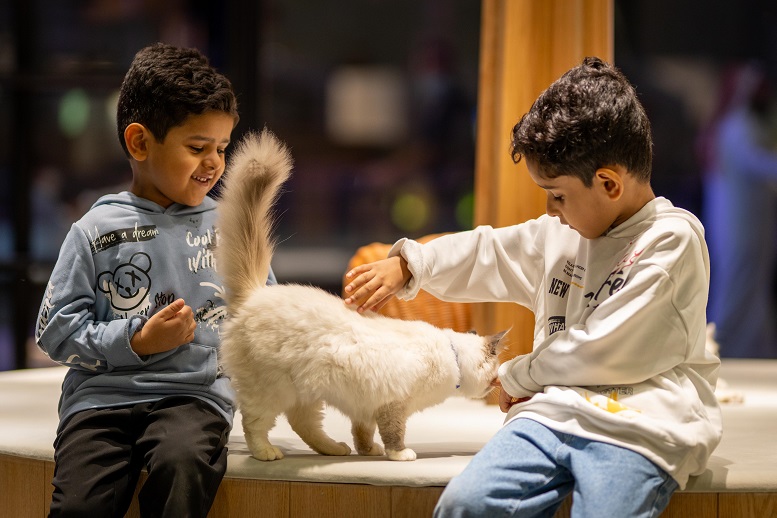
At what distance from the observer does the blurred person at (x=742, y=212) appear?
4629mm

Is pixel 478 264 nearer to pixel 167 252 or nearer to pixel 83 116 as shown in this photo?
pixel 167 252

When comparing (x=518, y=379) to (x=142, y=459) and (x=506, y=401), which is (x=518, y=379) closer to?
(x=506, y=401)

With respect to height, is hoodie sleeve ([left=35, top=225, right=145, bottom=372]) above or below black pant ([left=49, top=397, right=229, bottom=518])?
above

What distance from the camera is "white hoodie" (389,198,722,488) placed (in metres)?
1.45

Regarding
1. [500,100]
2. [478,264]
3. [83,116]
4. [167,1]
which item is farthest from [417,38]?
[478,264]

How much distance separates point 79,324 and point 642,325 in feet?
3.35

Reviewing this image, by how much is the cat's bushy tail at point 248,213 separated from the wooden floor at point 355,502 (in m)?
0.35

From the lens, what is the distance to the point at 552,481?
4.79ft

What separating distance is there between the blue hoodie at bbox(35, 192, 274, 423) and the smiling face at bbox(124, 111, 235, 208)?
4cm

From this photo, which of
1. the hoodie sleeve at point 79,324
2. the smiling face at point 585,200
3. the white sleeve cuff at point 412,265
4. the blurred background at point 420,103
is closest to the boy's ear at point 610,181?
the smiling face at point 585,200

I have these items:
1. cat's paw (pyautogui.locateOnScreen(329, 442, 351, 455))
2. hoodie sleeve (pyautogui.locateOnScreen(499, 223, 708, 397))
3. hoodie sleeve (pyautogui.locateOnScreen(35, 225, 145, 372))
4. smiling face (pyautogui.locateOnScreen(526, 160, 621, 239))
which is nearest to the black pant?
hoodie sleeve (pyautogui.locateOnScreen(35, 225, 145, 372))

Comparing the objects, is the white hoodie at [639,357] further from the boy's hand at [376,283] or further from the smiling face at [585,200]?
the boy's hand at [376,283]

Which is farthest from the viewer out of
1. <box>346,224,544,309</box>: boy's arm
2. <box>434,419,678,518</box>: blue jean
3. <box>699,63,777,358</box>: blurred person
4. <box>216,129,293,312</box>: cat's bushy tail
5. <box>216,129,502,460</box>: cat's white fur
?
<box>699,63,777,358</box>: blurred person

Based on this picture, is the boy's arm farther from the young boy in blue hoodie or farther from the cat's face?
the young boy in blue hoodie
